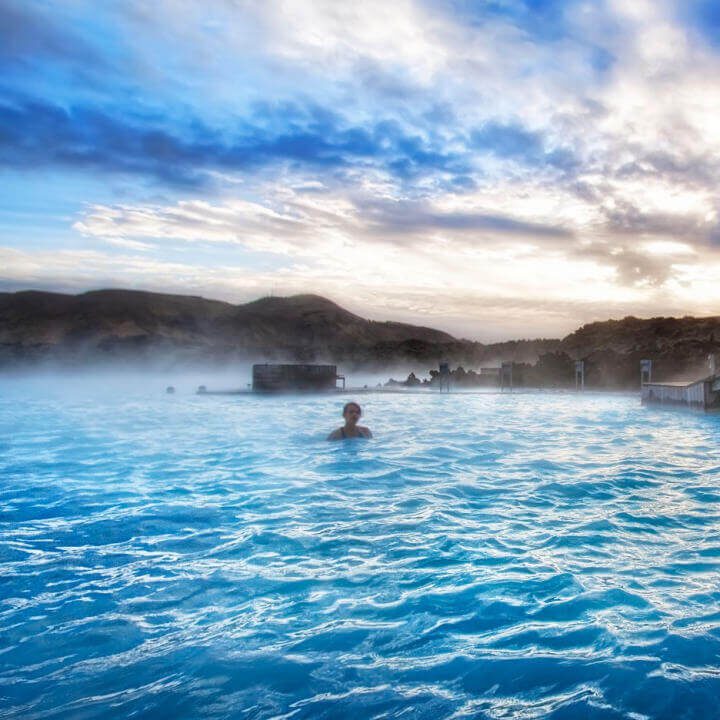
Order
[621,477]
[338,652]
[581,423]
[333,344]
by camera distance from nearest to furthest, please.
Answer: [338,652]
[621,477]
[581,423]
[333,344]

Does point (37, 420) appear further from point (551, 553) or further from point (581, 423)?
point (551, 553)

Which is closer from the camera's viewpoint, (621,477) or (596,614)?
(596,614)

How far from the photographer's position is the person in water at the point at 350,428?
37.8 feet

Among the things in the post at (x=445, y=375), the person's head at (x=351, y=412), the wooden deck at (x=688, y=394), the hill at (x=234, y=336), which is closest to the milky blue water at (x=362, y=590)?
the person's head at (x=351, y=412)

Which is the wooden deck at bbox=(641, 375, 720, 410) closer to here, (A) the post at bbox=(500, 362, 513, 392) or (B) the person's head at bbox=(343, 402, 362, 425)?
(A) the post at bbox=(500, 362, 513, 392)

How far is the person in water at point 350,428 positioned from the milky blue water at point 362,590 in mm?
2373

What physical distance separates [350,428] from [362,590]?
7885 mm

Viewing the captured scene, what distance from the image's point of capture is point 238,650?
312 centimetres

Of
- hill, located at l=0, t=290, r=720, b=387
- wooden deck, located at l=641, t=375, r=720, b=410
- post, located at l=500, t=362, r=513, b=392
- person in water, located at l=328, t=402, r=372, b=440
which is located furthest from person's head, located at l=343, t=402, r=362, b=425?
hill, located at l=0, t=290, r=720, b=387

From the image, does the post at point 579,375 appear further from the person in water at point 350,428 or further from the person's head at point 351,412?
the person's head at point 351,412

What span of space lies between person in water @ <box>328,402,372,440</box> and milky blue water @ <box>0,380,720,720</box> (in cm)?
237

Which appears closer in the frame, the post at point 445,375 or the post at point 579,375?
the post at point 579,375

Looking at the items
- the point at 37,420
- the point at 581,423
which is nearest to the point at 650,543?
the point at 581,423

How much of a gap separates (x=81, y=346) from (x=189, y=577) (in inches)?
2921
